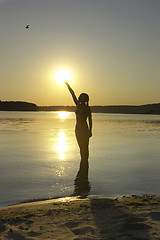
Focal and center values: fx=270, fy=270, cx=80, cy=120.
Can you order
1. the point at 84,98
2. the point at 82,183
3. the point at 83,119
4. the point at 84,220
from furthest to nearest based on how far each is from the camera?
the point at 83,119, the point at 84,98, the point at 82,183, the point at 84,220

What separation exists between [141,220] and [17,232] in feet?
6.71

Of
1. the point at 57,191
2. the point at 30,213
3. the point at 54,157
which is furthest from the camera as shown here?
the point at 54,157

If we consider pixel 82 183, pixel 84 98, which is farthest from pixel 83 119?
pixel 82 183

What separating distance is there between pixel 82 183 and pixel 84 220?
3.10m

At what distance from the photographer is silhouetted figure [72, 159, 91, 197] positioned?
268 inches

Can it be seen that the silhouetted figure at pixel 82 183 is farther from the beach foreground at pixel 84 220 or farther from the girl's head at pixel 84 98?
the girl's head at pixel 84 98

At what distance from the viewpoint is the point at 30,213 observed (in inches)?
197

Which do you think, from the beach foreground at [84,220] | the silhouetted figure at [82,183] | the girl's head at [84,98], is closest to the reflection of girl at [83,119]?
the girl's head at [84,98]

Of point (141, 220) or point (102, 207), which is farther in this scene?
point (102, 207)

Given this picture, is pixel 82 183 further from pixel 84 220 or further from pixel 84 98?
pixel 84 220

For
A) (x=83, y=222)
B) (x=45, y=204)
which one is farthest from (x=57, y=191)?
(x=83, y=222)

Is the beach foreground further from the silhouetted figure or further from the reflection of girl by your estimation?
the reflection of girl

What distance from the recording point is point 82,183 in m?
7.68

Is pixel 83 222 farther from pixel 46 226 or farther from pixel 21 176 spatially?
pixel 21 176
